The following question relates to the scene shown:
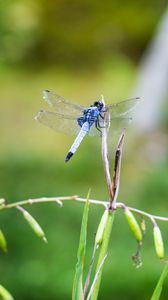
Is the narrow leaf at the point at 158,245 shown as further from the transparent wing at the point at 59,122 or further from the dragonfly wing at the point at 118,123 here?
the transparent wing at the point at 59,122

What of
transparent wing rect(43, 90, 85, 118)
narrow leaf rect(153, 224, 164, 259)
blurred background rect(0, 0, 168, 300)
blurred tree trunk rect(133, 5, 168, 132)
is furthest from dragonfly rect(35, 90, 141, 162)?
blurred tree trunk rect(133, 5, 168, 132)

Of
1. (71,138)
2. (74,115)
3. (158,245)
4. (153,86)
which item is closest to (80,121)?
(74,115)

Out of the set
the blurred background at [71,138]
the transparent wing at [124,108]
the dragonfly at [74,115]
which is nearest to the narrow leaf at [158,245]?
the dragonfly at [74,115]

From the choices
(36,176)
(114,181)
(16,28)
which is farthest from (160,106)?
(114,181)

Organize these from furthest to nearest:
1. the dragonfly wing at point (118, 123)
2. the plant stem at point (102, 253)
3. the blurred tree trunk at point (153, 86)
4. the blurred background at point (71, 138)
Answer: the blurred tree trunk at point (153, 86)
the blurred background at point (71, 138)
the dragonfly wing at point (118, 123)
the plant stem at point (102, 253)

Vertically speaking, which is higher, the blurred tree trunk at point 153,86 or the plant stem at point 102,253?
the blurred tree trunk at point 153,86

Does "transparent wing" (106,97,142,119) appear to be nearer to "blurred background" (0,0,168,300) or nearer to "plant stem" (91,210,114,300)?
"plant stem" (91,210,114,300)

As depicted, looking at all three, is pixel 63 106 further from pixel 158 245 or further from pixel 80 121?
pixel 158 245
